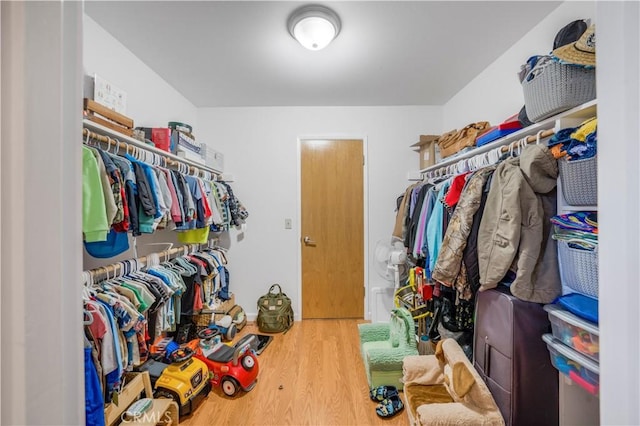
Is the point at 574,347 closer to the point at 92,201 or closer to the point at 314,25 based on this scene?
the point at 314,25

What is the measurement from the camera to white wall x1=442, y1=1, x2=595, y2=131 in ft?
4.82

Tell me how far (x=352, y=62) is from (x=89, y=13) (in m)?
1.67

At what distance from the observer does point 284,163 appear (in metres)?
2.94

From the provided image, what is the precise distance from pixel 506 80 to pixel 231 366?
2748 mm

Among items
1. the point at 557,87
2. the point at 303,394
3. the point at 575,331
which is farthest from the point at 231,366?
the point at 557,87

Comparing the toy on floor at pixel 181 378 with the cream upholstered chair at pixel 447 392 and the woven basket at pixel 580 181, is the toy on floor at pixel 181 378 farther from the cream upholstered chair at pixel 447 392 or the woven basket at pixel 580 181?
the woven basket at pixel 580 181

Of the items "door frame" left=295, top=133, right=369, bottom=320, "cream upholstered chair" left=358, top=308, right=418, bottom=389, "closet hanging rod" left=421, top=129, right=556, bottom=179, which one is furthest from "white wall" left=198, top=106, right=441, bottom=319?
"cream upholstered chair" left=358, top=308, right=418, bottom=389

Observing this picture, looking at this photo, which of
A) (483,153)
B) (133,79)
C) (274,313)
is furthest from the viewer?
(274,313)

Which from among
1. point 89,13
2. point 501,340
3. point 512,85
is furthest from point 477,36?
point 89,13

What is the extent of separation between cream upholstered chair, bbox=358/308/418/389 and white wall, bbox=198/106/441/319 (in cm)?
99

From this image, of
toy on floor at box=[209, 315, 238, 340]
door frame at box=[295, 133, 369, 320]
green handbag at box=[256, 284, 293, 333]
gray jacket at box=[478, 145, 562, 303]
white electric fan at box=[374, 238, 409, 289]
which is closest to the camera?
gray jacket at box=[478, 145, 562, 303]

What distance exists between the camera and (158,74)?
224 centimetres

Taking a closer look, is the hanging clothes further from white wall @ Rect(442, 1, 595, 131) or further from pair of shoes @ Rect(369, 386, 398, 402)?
white wall @ Rect(442, 1, 595, 131)

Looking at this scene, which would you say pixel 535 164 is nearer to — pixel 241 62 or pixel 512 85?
pixel 512 85
